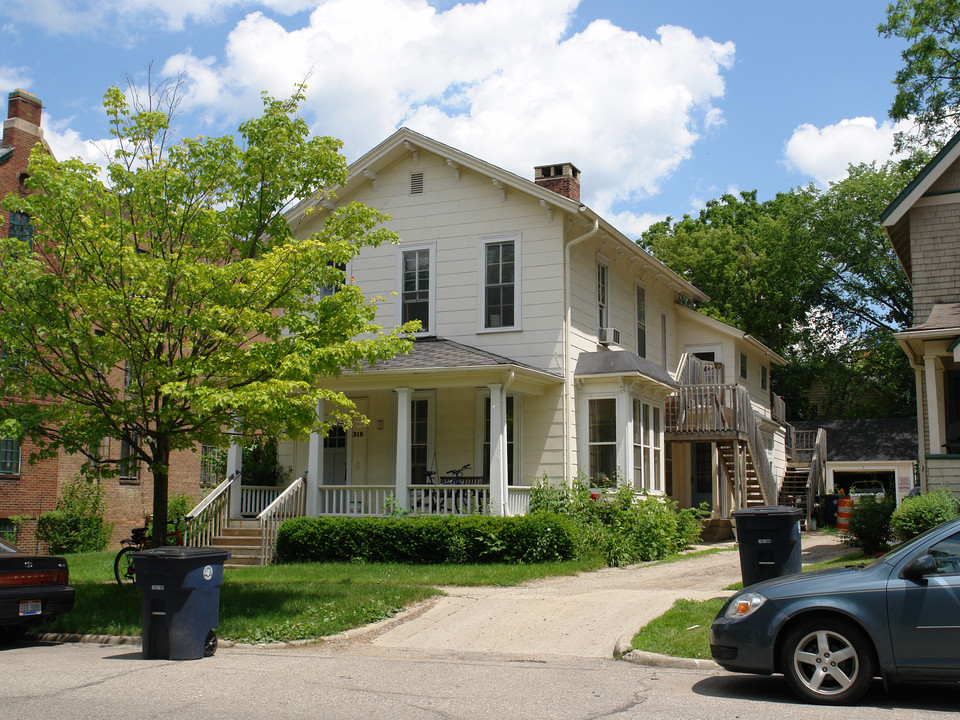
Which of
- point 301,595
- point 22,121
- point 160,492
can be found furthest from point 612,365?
point 22,121

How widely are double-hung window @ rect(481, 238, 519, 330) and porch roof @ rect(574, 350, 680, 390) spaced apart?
1789 millimetres

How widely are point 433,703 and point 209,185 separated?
26.6ft

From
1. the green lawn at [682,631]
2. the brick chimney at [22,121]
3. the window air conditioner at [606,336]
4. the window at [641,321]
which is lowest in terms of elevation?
the green lawn at [682,631]

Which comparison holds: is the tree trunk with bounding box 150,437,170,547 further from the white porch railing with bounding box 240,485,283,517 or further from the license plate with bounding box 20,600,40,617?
the white porch railing with bounding box 240,485,283,517

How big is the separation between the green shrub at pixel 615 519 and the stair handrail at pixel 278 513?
15.8 ft

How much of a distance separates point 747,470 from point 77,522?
59.8 feet

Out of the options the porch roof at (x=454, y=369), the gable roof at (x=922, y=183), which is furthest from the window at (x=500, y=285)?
the gable roof at (x=922, y=183)

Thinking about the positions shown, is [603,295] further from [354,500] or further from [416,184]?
[354,500]

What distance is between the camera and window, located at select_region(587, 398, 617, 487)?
1977 centimetres

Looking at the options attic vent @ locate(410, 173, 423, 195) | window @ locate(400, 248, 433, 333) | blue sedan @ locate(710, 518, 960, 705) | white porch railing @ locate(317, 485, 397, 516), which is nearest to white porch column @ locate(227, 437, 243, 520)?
white porch railing @ locate(317, 485, 397, 516)

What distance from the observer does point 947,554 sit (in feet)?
22.9

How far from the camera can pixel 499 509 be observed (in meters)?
17.4

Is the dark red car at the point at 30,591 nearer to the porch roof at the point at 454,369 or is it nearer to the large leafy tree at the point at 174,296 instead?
the large leafy tree at the point at 174,296

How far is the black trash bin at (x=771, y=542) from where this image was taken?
10117mm
